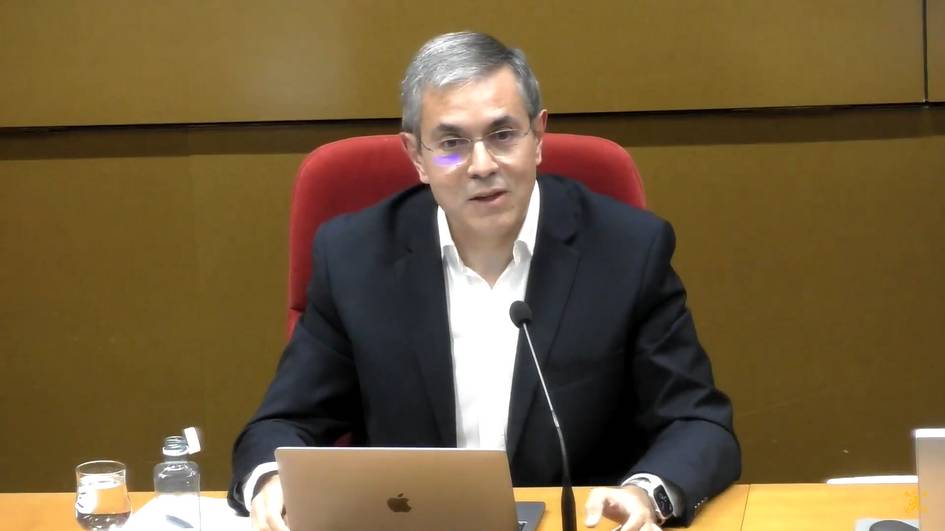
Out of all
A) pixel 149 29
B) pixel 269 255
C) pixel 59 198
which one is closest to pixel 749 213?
pixel 269 255

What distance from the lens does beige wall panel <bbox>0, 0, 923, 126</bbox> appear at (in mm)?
3023

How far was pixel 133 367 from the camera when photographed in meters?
3.37

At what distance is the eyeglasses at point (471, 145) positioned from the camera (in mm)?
2045

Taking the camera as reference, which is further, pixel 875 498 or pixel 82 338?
pixel 82 338

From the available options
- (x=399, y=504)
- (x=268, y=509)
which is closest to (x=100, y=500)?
(x=268, y=509)

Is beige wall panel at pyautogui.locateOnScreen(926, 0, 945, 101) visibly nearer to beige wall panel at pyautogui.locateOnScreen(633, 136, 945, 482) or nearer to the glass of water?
beige wall panel at pyautogui.locateOnScreen(633, 136, 945, 482)

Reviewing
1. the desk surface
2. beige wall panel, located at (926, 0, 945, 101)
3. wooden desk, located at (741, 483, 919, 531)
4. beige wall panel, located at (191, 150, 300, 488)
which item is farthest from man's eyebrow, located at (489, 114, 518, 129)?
beige wall panel, located at (926, 0, 945, 101)

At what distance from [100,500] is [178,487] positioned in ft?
0.45

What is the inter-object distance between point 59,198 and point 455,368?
162 centimetres

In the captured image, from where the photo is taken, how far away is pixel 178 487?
1.90 meters

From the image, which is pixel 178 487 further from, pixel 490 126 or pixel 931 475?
pixel 931 475

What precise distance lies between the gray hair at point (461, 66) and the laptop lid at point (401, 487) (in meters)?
0.75

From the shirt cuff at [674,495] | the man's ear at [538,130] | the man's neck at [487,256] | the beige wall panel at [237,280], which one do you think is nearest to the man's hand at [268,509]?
the shirt cuff at [674,495]

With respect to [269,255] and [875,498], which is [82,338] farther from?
[875,498]
